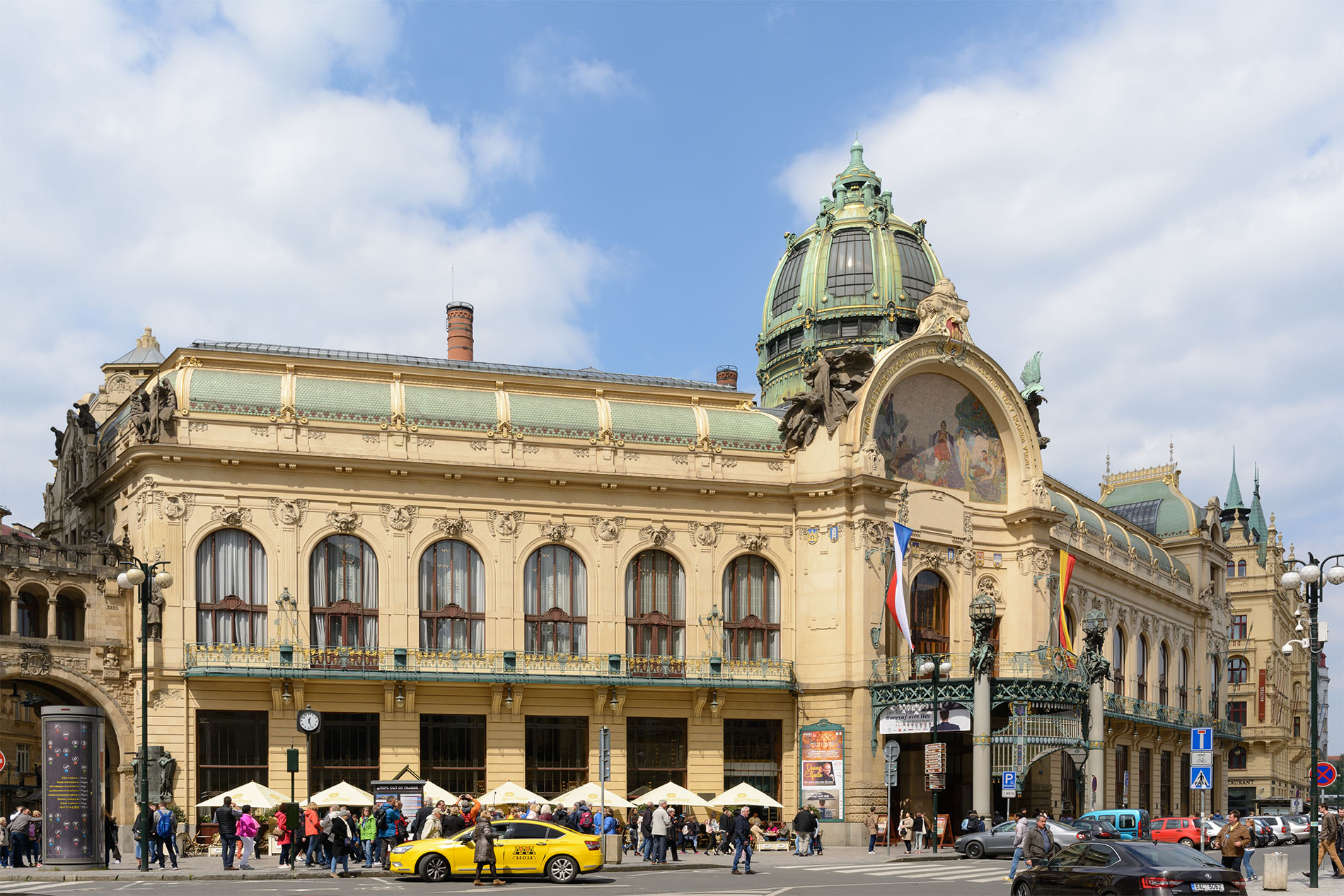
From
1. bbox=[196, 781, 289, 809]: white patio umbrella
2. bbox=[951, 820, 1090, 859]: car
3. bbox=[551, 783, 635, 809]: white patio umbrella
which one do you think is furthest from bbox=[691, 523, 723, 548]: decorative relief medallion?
bbox=[196, 781, 289, 809]: white patio umbrella

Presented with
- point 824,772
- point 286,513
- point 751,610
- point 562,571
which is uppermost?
point 286,513

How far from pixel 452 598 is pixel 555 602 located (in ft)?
12.0

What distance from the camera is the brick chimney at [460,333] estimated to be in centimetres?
6191

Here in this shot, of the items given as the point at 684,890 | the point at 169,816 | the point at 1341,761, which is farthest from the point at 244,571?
the point at 1341,761

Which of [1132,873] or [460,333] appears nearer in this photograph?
[1132,873]

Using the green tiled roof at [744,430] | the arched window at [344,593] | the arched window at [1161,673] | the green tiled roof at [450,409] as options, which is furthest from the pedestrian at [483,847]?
the arched window at [1161,673]

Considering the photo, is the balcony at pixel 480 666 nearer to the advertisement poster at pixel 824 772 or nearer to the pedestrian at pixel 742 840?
the advertisement poster at pixel 824 772

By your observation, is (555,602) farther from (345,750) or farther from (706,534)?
(345,750)

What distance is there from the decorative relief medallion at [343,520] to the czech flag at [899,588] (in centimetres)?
1910

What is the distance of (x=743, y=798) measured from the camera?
48062 millimetres

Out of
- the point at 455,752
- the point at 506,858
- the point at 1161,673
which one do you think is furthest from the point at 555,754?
the point at 1161,673

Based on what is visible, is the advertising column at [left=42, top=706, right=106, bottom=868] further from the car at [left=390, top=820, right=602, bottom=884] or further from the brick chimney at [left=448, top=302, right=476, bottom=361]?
the brick chimney at [left=448, top=302, right=476, bottom=361]

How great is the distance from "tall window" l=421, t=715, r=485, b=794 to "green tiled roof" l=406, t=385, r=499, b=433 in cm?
1005

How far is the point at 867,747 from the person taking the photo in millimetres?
53094
